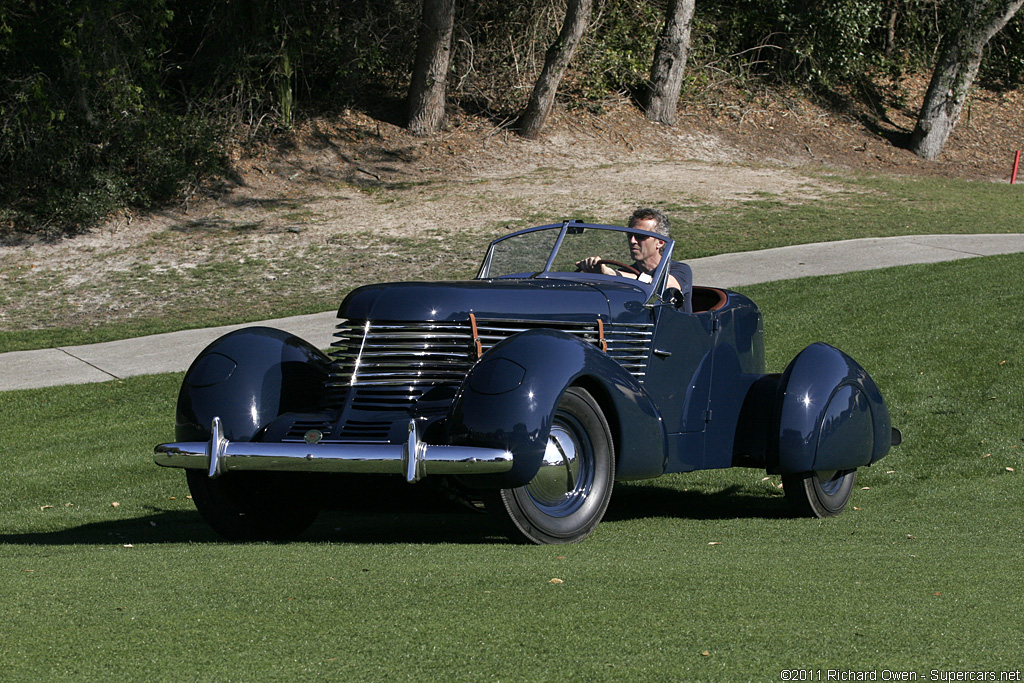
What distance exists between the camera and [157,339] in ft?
45.4

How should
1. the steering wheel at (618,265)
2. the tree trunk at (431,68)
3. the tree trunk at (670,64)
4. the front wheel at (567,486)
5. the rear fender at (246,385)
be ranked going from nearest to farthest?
the front wheel at (567,486), the rear fender at (246,385), the steering wheel at (618,265), the tree trunk at (431,68), the tree trunk at (670,64)

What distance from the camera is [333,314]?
1490 centimetres

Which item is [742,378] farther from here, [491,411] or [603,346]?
[491,411]

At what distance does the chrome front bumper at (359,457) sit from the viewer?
4867 millimetres

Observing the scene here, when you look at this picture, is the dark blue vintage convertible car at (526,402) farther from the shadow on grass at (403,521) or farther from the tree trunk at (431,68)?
the tree trunk at (431,68)

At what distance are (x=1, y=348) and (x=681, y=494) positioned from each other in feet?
32.2

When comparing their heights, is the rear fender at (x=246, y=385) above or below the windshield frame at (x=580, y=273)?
below

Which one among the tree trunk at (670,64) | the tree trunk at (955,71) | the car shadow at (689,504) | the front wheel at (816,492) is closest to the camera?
the front wheel at (816,492)

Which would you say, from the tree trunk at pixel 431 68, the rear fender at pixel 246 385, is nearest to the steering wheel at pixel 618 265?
the rear fender at pixel 246 385

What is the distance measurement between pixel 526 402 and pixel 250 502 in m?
1.95

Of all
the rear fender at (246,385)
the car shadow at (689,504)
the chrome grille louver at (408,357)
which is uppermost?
the chrome grille louver at (408,357)

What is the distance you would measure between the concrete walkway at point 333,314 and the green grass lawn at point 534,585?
365 centimetres

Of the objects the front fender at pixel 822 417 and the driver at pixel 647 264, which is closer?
the front fender at pixel 822 417

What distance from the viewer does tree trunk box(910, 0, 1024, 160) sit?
2622cm
